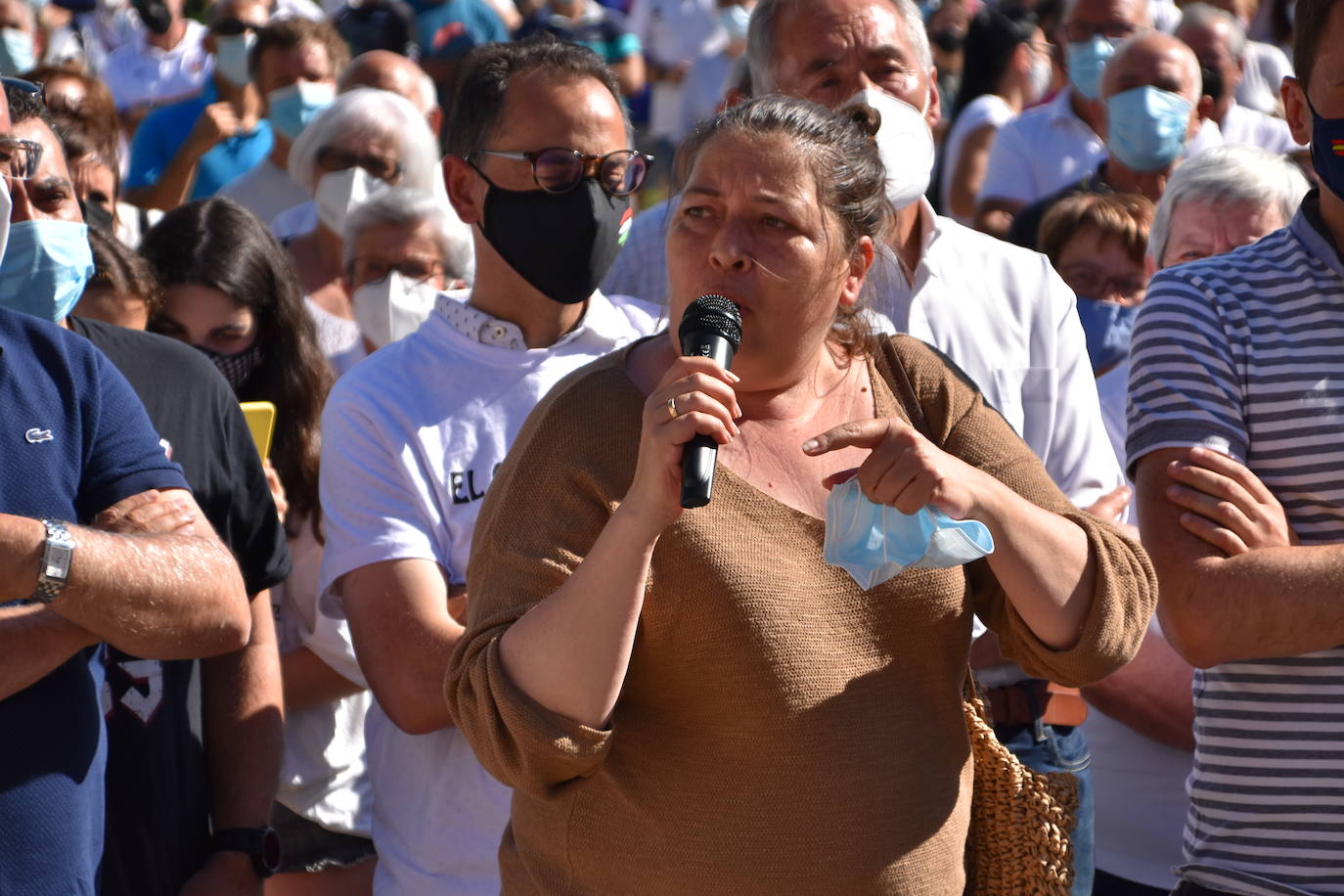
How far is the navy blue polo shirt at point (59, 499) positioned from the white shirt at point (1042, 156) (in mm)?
5180

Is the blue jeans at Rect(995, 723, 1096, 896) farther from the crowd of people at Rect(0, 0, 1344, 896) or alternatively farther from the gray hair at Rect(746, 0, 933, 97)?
the gray hair at Rect(746, 0, 933, 97)

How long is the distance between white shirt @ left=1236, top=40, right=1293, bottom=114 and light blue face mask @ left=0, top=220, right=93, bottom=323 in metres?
7.55

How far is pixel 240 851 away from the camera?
323cm

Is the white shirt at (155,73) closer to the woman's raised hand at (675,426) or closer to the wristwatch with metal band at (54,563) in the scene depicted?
the wristwatch with metal band at (54,563)

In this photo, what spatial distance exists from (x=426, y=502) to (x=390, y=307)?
63.3 inches

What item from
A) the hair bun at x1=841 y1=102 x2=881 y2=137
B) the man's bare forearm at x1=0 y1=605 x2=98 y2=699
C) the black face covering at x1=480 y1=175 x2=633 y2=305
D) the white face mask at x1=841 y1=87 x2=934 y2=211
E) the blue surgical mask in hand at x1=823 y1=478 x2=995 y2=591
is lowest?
the man's bare forearm at x1=0 y1=605 x2=98 y2=699

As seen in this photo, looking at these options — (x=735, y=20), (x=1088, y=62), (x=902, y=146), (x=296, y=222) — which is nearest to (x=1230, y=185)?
(x=902, y=146)

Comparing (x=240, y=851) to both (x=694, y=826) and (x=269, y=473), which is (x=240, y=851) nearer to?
(x=269, y=473)

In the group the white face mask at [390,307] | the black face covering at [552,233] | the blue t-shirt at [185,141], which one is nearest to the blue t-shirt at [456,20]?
the blue t-shirt at [185,141]

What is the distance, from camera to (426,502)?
324cm

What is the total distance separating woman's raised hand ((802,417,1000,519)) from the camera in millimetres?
2215

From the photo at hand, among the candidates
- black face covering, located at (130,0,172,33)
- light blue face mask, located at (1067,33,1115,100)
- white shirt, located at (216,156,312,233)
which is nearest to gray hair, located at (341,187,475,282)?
white shirt, located at (216,156,312,233)

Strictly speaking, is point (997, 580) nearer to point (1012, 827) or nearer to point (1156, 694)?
point (1012, 827)

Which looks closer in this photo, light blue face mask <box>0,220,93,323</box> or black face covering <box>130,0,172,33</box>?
light blue face mask <box>0,220,93,323</box>
